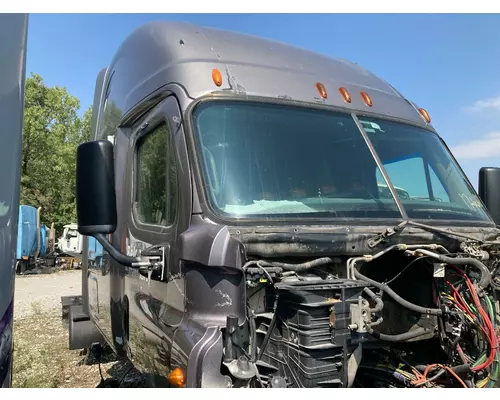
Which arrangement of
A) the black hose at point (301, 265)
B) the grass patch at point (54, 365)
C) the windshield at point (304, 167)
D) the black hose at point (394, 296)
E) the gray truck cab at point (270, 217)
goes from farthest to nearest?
the grass patch at point (54, 365), the windshield at point (304, 167), the black hose at point (394, 296), the black hose at point (301, 265), the gray truck cab at point (270, 217)

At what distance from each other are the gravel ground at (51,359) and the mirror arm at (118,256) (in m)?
0.92

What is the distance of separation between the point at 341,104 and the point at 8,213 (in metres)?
2.20

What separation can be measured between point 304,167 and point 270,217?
49cm

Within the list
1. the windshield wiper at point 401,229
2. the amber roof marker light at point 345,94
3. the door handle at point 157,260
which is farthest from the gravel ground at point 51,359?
the amber roof marker light at point 345,94

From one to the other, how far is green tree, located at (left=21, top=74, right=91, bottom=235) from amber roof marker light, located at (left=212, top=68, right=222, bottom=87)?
23481mm

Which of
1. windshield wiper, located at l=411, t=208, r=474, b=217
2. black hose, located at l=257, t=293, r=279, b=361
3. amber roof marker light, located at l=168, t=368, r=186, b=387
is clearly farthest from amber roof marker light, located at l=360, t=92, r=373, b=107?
amber roof marker light, located at l=168, t=368, r=186, b=387

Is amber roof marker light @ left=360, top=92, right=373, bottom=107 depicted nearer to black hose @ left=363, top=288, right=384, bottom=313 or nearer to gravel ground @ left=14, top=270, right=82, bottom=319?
black hose @ left=363, top=288, right=384, bottom=313

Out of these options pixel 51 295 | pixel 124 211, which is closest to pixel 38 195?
pixel 51 295

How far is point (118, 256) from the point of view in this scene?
260 cm

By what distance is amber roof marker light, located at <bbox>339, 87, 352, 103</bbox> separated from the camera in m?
3.30

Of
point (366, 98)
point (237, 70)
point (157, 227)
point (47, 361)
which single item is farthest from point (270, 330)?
point (47, 361)

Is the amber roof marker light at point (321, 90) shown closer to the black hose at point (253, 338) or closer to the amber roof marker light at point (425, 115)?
the amber roof marker light at point (425, 115)

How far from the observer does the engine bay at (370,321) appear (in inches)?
84.0

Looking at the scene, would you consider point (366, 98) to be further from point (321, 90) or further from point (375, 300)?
point (375, 300)
